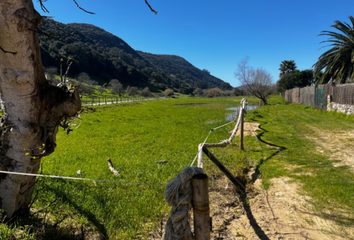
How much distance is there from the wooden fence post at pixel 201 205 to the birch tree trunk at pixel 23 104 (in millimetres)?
2197

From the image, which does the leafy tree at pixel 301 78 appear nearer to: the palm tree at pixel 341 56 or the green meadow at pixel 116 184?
the palm tree at pixel 341 56

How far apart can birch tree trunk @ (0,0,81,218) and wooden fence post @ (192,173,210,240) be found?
7.21 ft

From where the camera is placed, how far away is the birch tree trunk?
262 cm

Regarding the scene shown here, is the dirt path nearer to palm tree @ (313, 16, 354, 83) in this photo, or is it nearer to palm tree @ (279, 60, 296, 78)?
palm tree @ (313, 16, 354, 83)

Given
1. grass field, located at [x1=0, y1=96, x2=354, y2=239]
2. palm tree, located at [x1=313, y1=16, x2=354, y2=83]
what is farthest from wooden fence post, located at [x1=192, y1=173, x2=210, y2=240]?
palm tree, located at [x1=313, y1=16, x2=354, y2=83]

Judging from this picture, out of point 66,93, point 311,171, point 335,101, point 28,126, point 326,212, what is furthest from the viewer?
point 335,101

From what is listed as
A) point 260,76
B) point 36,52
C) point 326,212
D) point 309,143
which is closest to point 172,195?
point 36,52

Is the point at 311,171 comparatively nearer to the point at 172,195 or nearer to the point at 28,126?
the point at 172,195

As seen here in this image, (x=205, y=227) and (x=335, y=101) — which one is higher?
(x=335, y=101)

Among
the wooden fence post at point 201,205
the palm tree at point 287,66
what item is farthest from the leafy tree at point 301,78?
the wooden fence post at point 201,205

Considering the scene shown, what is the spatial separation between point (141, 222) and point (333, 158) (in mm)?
5993

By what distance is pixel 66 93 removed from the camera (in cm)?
323

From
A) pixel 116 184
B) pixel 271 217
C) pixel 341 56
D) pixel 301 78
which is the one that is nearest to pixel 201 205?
pixel 271 217

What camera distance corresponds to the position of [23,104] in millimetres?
2877
